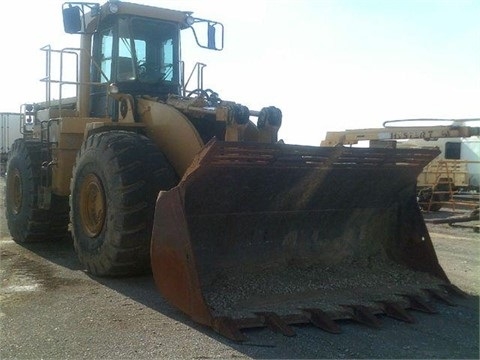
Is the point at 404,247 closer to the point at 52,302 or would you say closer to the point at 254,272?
the point at 254,272

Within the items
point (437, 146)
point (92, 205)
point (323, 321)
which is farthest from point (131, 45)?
point (437, 146)

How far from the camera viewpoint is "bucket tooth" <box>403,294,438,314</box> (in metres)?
5.34

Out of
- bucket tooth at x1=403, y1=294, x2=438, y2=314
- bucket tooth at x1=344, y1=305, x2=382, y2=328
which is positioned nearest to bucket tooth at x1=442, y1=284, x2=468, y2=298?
bucket tooth at x1=403, y1=294, x2=438, y2=314

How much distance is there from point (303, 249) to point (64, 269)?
117 inches

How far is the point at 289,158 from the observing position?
5320mm

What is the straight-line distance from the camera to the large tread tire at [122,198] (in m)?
5.88

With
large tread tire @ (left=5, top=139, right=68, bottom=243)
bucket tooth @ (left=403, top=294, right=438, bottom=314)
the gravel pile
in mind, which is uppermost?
large tread tire @ (left=5, top=139, right=68, bottom=243)

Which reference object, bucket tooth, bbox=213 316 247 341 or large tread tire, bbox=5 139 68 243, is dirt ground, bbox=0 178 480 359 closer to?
Answer: bucket tooth, bbox=213 316 247 341

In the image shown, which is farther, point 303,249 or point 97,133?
point 97,133

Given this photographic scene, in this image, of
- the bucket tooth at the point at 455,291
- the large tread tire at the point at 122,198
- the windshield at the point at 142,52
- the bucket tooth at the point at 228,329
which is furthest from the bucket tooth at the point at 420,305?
the windshield at the point at 142,52

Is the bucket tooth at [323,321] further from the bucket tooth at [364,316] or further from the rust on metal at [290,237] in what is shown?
the bucket tooth at [364,316]

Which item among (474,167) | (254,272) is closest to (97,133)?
(254,272)

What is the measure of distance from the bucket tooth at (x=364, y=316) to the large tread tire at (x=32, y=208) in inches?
202

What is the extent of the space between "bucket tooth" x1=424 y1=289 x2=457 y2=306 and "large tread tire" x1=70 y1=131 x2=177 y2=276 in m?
2.81
